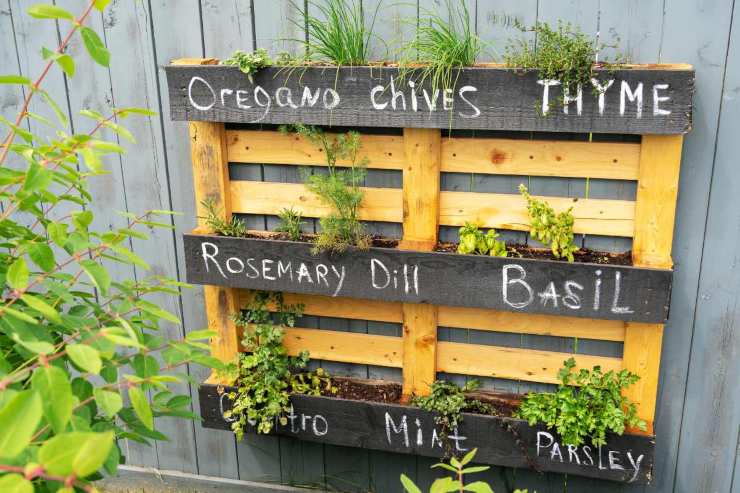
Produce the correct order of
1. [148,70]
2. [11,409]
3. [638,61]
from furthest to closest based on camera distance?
[148,70] → [638,61] → [11,409]

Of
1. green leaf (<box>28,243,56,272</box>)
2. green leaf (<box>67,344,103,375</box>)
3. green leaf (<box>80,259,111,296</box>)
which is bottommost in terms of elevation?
green leaf (<box>67,344,103,375</box>)

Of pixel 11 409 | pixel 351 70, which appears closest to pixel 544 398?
pixel 351 70

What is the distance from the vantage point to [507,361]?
2.75 m

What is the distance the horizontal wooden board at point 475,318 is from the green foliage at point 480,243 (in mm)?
255

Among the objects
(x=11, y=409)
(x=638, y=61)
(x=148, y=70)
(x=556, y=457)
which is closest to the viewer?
(x=11, y=409)

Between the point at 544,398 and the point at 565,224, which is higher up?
the point at 565,224

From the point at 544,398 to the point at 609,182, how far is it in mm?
828

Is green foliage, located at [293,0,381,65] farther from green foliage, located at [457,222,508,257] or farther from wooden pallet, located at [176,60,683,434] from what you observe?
green foliage, located at [457,222,508,257]

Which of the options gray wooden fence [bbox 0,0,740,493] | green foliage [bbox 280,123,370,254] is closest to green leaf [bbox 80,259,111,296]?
green foliage [bbox 280,123,370,254]

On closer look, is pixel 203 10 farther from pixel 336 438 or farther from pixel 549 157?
pixel 336 438

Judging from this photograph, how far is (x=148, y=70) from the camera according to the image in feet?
9.11

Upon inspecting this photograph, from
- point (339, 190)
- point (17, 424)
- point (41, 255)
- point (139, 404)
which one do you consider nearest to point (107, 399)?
point (139, 404)

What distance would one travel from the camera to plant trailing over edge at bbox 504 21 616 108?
219 cm

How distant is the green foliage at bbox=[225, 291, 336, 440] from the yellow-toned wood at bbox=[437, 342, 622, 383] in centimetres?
50
